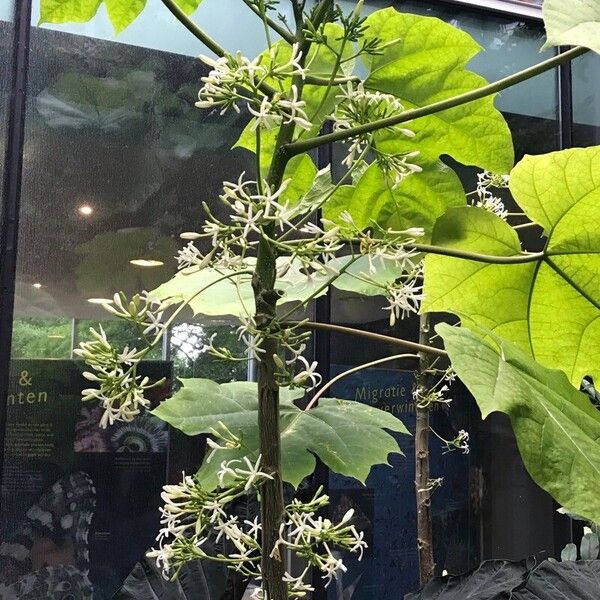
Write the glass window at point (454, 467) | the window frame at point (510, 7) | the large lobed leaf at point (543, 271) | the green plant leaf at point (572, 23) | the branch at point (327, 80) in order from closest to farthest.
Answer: the green plant leaf at point (572, 23)
the branch at point (327, 80)
the large lobed leaf at point (543, 271)
the glass window at point (454, 467)
the window frame at point (510, 7)

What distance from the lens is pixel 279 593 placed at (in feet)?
1.57

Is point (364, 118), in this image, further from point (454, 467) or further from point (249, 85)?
point (454, 467)

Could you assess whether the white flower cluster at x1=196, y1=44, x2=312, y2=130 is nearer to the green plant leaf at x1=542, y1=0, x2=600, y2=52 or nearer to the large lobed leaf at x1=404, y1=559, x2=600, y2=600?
the green plant leaf at x1=542, y1=0, x2=600, y2=52

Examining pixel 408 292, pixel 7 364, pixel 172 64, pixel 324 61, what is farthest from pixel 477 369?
pixel 172 64

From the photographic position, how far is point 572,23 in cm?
43

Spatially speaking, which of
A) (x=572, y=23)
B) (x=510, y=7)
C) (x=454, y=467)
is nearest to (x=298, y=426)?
(x=572, y=23)

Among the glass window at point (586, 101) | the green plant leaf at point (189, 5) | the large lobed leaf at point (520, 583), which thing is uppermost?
the glass window at point (586, 101)

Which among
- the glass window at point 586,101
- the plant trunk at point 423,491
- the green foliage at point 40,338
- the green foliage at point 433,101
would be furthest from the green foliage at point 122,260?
the glass window at point 586,101

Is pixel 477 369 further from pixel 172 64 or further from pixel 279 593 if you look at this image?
pixel 172 64

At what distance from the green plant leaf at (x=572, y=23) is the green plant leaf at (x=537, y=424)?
0.17m

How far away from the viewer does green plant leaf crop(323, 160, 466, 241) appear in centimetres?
77

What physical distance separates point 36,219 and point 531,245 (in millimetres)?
1658

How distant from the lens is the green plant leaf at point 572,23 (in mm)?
404

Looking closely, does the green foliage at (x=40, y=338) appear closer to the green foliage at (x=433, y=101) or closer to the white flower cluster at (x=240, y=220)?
the green foliage at (x=433, y=101)
